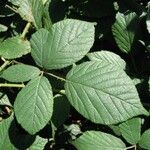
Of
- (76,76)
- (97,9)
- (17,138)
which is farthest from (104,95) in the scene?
(97,9)

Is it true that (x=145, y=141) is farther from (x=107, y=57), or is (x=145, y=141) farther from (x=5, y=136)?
(x=5, y=136)

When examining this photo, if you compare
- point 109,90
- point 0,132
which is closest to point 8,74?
point 0,132

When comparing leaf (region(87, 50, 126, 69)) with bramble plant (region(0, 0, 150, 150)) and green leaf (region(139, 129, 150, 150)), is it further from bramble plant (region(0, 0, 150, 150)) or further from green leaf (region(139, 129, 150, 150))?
A: green leaf (region(139, 129, 150, 150))

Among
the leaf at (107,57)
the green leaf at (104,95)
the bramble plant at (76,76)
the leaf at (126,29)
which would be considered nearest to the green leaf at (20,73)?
the bramble plant at (76,76)

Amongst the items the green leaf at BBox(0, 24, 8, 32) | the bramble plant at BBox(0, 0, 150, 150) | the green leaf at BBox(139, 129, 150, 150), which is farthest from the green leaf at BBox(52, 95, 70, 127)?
the green leaf at BBox(0, 24, 8, 32)

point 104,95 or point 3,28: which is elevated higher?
point 3,28

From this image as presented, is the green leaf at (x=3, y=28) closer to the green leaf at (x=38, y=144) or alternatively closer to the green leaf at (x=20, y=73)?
the green leaf at (x=20, y=73)
